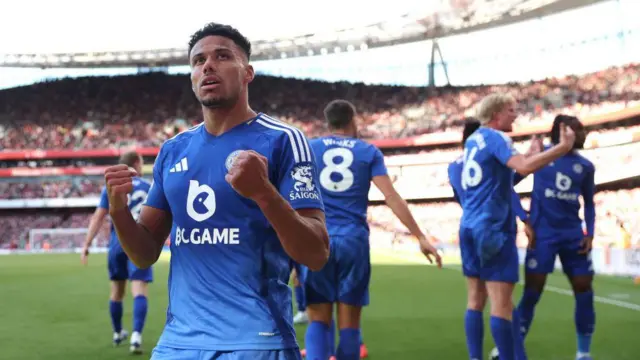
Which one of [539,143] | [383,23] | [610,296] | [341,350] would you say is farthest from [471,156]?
[383,23]

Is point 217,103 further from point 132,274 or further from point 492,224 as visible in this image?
point 132,274

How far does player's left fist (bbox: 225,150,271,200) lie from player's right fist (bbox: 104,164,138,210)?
1.79ft

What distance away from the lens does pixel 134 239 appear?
2451 millimetres

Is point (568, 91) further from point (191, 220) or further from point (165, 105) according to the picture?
point (191, 220)

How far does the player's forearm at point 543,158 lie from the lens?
411 centimetres

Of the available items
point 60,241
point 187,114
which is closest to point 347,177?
point 60,241

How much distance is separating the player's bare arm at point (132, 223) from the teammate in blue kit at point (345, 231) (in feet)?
7.14

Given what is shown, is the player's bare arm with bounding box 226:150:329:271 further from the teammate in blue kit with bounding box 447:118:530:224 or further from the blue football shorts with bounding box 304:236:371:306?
the teammate in blue kit with bounding box 447:118:530:224

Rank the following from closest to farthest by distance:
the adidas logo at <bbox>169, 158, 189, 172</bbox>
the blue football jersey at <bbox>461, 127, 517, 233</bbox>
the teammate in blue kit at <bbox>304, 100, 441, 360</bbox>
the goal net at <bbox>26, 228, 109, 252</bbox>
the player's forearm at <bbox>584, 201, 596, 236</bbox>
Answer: the adidas logo at <bbox>169, 158, 189, 172</bbox>
the teammate in blue kit at <bbox>304, 100, 441, 360</bbox>
the blue football jersey at <bbox>461, 127, 517, 233</bbox>
the player's forearm at <bbox>584, 201, 596, 236</bbox>
the goal net at <bbox>26, 228, 109, 252</bbox>

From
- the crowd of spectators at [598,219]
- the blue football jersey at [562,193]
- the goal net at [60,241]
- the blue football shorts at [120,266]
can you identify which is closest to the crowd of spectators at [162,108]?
the crowd of spectators at [598,219]

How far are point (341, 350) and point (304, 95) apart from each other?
1855 inches

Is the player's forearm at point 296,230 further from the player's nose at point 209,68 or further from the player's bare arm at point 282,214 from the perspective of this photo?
the player's nose at point 209,68

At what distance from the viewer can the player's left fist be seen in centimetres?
194

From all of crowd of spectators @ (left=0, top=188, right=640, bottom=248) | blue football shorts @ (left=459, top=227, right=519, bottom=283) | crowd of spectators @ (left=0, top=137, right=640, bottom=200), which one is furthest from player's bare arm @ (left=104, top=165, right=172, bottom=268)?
crowd of spectators @ (left=0, top=137, right=640, bottom=200)
